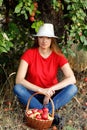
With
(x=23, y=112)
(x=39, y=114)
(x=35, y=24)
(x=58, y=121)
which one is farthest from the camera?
(x=23, y=112)

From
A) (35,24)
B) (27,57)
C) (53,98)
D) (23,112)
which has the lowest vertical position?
(23,112)

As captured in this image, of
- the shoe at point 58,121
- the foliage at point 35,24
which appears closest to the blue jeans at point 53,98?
the shoe at point 58,121

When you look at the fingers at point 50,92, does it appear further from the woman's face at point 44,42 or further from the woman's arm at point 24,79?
the woman's face at point 44,42

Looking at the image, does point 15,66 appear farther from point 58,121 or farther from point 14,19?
point 58,121

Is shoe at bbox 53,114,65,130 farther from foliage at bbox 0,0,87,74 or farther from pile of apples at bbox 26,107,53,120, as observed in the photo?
foliage at bbox 0,0,87,74

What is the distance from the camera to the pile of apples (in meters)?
4.52

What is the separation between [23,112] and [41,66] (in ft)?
1.92

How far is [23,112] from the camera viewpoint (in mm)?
5000

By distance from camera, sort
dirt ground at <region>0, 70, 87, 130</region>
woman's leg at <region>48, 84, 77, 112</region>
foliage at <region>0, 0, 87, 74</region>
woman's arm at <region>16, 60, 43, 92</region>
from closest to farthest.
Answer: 1. foliage at <region>0, 0, 87, 74</region>
2. dirt ground at <region>0, 70, 87, 130</region>
3. woman's arm at <region>16, 60, 43, 92</region>
4. woman's leg at <region>48, 84, 77, 112</region>

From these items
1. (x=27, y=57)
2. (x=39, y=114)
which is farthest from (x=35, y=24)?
(x=39, y=114)

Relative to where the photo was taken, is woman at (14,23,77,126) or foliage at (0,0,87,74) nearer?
foliage at (0,0,87,74)

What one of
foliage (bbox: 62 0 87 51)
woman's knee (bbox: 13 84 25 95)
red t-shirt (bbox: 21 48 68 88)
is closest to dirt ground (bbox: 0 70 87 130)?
woman's knee (bbox: 13 84 25 95)

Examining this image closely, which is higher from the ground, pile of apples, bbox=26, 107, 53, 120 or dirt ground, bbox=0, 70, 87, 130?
pile of apples, bbox=26, 107, 53, 120

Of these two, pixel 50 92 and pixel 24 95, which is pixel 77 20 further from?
pixel 24 95
